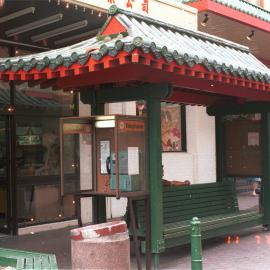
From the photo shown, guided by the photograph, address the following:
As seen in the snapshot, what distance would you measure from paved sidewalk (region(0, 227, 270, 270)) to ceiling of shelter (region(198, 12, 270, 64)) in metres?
5.25

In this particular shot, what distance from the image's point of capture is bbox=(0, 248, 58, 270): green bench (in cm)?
491

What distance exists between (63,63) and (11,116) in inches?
154

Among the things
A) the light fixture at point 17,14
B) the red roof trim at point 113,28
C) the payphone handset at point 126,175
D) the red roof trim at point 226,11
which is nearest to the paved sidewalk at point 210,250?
the payphone handset at point 126,175

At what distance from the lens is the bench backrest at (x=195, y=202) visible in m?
7.75

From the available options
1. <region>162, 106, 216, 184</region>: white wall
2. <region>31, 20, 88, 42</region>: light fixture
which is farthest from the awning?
<region>162, 106, 216, 184</region>: white wall

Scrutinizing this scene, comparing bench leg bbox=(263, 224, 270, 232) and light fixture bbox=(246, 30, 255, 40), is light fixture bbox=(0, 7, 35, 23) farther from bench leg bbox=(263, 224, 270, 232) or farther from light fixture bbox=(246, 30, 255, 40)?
light fixture bbox=(246, 30, 255, 40)

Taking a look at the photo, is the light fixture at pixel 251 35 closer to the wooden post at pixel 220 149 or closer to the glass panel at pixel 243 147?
the glass panel at pixel 243 147

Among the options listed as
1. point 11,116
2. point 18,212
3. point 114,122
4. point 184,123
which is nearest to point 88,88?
point 114,122

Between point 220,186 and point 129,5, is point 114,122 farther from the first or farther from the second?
point 129,5

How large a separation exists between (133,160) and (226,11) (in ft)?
21.3

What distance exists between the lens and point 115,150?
648 centimetres

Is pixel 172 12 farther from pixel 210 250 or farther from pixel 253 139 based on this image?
pixel 210 250

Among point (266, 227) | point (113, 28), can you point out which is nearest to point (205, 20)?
point (266, 227)

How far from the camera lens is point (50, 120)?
10.3m
